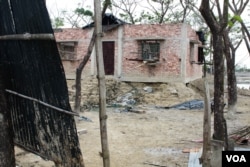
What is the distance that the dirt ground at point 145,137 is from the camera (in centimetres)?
577

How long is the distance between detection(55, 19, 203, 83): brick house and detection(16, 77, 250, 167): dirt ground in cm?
329

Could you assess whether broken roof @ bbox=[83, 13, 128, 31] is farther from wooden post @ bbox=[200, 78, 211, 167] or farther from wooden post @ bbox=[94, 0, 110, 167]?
wooden post @ bbox=[94, 0, 110, 167]

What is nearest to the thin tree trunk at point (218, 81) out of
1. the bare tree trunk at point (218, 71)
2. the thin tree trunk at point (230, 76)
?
the bare tree trunk at point (218, 71)

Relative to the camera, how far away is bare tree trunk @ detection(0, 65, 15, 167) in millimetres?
2922

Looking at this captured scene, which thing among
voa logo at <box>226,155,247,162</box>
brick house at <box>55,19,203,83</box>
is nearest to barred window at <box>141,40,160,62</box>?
brick house at <box>55,19,203,83</box>

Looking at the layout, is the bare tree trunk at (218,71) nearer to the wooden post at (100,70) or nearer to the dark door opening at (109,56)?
the wooden post at (100,70)

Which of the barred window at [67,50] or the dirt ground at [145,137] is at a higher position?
the barred window at [67,50]

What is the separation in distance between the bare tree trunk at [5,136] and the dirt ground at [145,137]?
2.46 meters

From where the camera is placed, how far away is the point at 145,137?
310 inches

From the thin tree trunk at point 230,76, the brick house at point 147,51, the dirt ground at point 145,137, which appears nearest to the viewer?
the dirt ground at point 145,137

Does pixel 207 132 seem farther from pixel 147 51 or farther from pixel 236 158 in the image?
pixel 147 51

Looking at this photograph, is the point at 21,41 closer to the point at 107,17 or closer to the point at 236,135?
the point at 236,135

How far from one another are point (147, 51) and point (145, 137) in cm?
852

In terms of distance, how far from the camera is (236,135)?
6.29m
